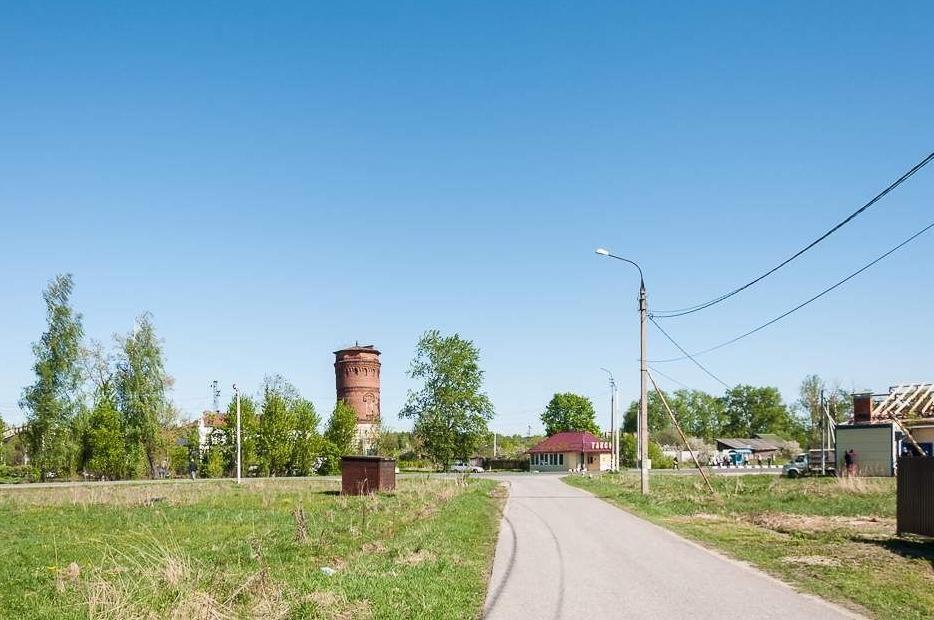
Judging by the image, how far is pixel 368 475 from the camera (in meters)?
33.8

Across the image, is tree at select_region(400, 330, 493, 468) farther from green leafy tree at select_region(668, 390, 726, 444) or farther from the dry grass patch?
green leafy tree at select_region(668, 390, 726, 444)

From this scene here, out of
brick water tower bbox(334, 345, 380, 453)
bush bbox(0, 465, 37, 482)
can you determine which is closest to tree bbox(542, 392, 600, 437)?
brick water tower bbox(334, 345, 380, 453)

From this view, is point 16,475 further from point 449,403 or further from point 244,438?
point 449,403

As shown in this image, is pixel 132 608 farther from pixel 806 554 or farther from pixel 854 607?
pixel 806 554

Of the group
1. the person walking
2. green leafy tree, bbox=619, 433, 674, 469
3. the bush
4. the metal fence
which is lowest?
green leafy tree, bbox=619, 433, 674, 469

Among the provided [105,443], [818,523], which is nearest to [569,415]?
[105,443]

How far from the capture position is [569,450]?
287ft

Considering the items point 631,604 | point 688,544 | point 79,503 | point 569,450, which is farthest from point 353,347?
point 631,604

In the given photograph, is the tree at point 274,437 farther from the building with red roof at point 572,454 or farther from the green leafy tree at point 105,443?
the building with red roof at point 572,454

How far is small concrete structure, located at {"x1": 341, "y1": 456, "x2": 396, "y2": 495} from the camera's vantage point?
110 ft

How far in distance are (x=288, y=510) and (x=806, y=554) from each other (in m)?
17.0

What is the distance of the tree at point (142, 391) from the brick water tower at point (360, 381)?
84.7 ft

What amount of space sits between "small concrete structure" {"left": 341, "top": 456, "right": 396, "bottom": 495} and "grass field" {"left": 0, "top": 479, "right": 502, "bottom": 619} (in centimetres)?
625

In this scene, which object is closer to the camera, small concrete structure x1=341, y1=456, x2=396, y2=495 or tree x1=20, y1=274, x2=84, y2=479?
small concrete structure x1=341, y1=456, x2=396, y2=495
